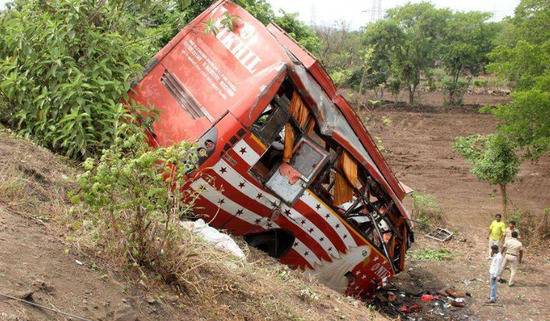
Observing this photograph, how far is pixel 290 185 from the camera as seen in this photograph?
5.99 m

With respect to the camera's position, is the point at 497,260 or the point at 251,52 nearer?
the point at 251,52

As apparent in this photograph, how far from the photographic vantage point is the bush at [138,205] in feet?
11.9

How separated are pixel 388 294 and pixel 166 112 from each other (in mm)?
4450

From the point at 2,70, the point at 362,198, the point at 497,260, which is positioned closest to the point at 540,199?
the point at 497,260

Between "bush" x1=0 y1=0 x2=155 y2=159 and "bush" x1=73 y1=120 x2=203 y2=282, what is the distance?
2.52 metres

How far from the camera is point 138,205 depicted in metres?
3.72

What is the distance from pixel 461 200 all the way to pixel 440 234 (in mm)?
4919

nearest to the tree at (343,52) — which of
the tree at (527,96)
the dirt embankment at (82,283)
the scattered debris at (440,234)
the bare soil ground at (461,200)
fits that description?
the bare soil ground at (461,200)

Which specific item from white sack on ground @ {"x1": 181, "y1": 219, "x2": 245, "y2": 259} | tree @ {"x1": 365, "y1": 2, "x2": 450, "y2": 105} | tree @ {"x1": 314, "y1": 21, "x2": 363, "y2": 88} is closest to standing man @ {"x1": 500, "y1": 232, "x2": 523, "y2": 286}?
white sack on ground @ {"x1": 181, "y1": 219, "x2": 245, "y2": 259}

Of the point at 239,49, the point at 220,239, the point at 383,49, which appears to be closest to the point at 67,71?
the point at 239,49

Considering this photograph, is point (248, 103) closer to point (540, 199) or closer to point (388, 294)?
point (388, 294)

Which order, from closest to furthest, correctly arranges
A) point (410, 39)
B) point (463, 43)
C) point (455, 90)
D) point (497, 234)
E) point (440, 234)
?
point (497, 234) → point (440, 234) → point (463, 43) → point (410, 39) → point (455, 90)

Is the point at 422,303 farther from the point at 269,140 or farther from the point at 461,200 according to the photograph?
the point at 461,200

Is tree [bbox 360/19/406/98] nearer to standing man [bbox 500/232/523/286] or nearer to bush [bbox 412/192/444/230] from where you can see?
bush [bbox 412/192/444/230]
